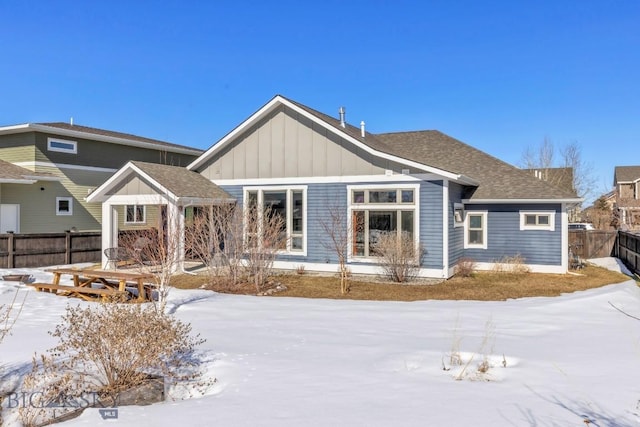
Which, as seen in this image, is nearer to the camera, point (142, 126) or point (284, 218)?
point (284, 218)

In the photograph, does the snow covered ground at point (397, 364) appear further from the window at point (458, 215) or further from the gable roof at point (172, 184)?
the gable roof at point (172, 184)

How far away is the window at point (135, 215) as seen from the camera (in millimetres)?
20922

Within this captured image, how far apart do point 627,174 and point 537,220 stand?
155 feet

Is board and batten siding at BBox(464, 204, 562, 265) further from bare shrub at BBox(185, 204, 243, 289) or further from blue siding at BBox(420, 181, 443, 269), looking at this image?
bare shrub at BBox(185, 204, 243, 289)

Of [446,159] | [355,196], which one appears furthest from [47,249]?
[446,159]

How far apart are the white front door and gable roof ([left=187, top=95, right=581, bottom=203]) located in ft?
26.4

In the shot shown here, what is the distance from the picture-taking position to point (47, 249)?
1567 centimetres

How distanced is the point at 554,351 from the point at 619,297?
5.85 meters

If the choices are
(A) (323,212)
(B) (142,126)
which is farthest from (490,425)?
(B) (142,126)

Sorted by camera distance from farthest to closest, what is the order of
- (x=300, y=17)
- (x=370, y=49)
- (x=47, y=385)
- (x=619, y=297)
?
1. (x=370, y=49)
2. (x=300, y=17)
3. (x=619, y=297)
4. (x=47, y=385)

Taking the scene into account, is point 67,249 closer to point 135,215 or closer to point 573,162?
point 135,215

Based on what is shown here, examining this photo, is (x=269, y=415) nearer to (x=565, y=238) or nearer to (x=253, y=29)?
(x=565, y=238)

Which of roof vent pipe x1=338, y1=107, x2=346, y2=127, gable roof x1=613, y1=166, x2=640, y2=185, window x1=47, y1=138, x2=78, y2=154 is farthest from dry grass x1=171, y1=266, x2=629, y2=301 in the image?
gable roof x1=613, y1=166, x2=640, y2=185

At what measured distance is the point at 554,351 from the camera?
5.94 metres
